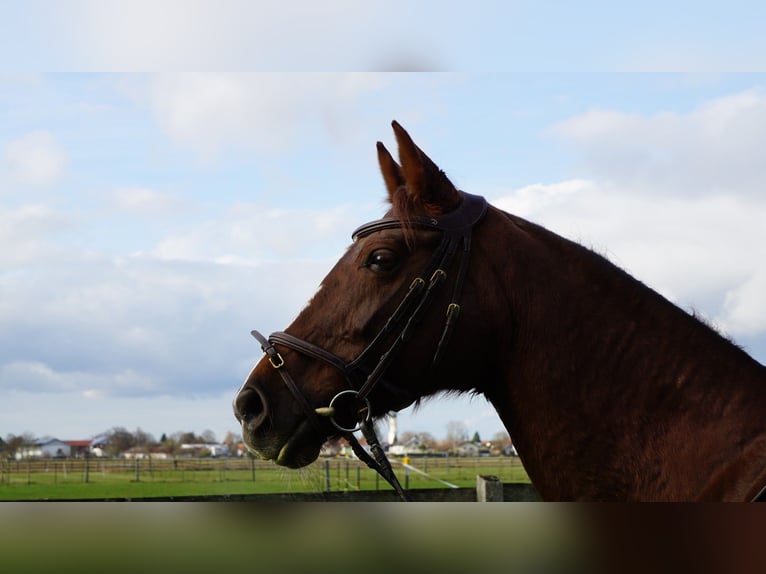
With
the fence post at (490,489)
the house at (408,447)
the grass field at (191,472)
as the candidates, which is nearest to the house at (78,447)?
the grass field at (191,472)

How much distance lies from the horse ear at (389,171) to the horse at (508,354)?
16cm

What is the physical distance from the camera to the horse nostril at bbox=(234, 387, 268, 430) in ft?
12.0

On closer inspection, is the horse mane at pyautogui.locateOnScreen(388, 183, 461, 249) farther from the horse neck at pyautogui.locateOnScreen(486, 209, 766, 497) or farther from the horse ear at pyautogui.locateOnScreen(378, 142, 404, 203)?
the horse neck at pyautogui.locateOnScreen(486, 209, 766, 497)

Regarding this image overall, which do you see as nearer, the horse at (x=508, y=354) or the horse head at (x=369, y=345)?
the horse at (x=508, y=354)

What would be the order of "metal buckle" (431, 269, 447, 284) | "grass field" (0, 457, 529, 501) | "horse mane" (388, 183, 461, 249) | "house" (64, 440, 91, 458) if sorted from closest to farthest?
"metal buckle" (431, 269, 447, 284) < "horse mane" (388, 183, 461, 249) < "grass field" (0, 457, 529, 501) < "house" (64, 440, 91, 458)

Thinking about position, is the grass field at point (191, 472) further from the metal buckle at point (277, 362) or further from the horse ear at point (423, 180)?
the horse ear at point (423, 180)

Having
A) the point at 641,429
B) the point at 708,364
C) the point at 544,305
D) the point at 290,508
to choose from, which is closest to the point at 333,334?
the point at 544,305

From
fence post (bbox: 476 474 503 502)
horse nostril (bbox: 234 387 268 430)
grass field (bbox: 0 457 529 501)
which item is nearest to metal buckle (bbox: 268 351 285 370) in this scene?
horse nostril (bbox: 234 387 268 430)

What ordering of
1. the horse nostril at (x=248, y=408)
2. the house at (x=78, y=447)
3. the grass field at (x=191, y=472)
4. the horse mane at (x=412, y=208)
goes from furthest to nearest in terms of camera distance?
the house at (x=78, y=447) → the grass field at (x=191, y=472) → the horse mane at (x=412, y=208) → the horse nostril at (x=248, y=408)

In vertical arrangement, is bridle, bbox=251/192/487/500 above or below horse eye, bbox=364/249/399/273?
below

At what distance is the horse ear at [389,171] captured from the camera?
4195 mm

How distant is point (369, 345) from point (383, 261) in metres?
0.46

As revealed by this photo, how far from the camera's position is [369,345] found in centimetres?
373

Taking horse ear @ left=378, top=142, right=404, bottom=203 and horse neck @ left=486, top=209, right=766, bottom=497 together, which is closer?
horse neck @ left=486, top=209, right=766, bottom=497
